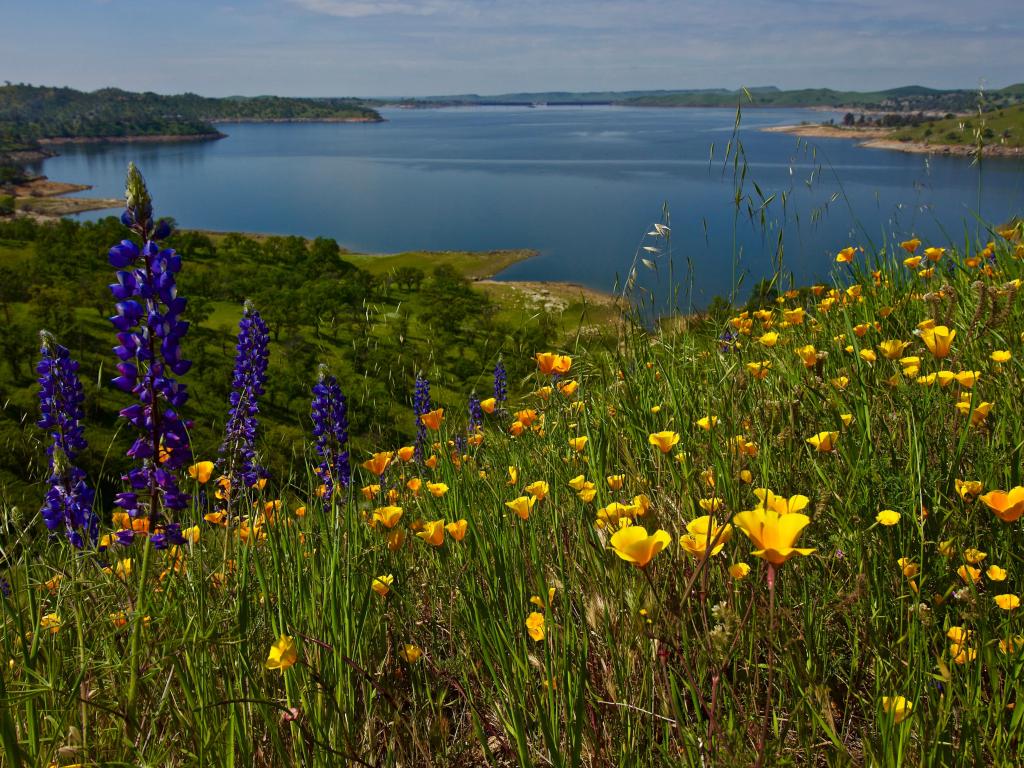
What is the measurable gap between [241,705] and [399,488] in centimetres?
161

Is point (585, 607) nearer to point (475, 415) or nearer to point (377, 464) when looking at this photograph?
point (377, 464)

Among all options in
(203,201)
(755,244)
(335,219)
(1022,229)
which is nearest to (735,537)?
(1022,229)

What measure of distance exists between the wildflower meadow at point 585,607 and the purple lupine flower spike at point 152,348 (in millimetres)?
12

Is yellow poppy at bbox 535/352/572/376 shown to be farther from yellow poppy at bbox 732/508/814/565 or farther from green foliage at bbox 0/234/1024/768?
yellow poppy at bbox 732/508/814/565

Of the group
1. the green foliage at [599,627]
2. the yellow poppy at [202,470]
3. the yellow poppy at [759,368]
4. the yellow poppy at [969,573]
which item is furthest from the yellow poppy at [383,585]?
the yellow poppy at [759,368]

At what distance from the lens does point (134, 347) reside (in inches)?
95.0

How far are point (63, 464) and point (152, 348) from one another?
114 centimetres

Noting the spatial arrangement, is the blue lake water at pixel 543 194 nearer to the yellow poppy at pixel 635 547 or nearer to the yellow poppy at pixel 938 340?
the yellow poppy at pixel 938 340

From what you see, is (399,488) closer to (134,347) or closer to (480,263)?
(134,347)

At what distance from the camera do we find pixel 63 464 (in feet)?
9.96

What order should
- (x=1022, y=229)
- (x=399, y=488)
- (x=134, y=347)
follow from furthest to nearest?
1. (x=1022, y=229)
2. (x=399, y=488)
3. (x=134, y=347)

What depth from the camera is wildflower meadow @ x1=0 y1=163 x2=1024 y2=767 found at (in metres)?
1.47

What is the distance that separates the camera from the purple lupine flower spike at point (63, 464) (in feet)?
10.1

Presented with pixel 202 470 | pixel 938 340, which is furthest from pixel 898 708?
pixel 202 470
